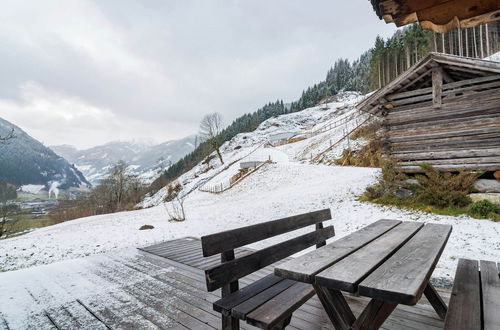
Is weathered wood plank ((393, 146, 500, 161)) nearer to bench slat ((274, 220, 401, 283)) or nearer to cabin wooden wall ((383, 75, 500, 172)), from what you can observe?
cabin wooden wall ((383, 75, 500, 172))

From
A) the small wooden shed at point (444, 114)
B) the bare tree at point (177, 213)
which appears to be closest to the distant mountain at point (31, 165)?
the bare tree at point (177, 213)

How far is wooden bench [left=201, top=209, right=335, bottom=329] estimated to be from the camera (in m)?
2.17

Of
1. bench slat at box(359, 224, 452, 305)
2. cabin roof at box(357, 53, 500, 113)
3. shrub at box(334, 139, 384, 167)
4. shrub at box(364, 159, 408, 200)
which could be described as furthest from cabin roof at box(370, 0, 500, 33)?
shrub at box(334, 139, 384, 167)

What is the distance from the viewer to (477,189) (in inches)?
345

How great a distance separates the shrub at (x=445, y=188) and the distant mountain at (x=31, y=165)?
129 meters

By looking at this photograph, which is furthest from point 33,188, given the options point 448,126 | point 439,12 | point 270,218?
point 439,12

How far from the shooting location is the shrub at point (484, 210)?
7.62 metres

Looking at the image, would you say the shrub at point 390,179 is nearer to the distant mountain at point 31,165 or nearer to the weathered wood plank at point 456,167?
the weathered wood plank at point 456,167

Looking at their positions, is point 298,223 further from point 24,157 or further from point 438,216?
point 24,157

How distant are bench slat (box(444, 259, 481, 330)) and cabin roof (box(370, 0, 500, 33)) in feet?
7.85

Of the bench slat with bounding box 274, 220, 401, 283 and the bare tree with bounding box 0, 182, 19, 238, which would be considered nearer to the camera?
the bench slat with bounding box 274, 220, 401, 283

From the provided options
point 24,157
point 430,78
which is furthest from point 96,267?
point 24,157

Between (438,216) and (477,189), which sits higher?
(477,189)

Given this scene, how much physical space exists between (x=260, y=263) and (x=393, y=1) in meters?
2.75
